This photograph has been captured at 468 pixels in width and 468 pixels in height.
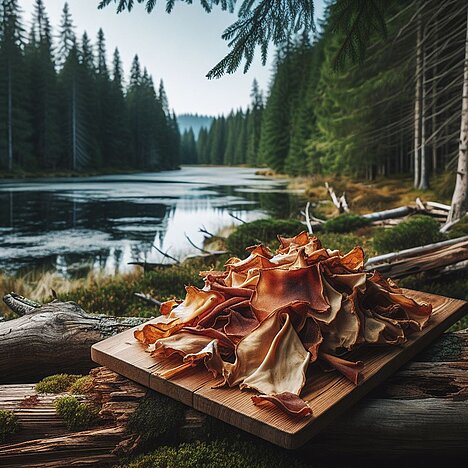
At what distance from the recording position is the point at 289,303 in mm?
1893

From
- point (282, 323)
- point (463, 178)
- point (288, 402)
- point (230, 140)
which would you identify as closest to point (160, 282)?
point (282, 323)

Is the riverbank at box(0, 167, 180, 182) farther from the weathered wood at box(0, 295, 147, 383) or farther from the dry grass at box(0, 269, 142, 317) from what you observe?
the weathered wood at box(0, 295, 147, 383)

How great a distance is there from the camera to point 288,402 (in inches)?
59.9

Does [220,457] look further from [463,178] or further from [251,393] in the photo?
[463,178]

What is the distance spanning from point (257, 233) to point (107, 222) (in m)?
7.17

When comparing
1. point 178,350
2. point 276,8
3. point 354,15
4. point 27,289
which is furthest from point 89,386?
point 27,289

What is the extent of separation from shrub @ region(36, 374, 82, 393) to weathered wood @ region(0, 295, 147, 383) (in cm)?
36

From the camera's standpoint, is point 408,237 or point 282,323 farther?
point 408,237

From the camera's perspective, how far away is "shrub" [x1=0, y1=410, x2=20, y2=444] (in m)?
1.81

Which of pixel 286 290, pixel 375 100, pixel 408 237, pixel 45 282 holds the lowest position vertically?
pixel 45 282

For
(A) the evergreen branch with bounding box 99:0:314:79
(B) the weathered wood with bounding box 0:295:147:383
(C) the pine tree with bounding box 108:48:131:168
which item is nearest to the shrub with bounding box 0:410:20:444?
(B) the weathered wood with bounding box 0:295:147:383

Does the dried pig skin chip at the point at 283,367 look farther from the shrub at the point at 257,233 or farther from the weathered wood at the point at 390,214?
the weathered wood at the point at 390,214

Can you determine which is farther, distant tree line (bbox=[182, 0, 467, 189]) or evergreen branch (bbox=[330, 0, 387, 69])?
distant tree line (bbox=[182, 0, 467, 189])

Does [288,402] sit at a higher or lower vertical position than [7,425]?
higher
